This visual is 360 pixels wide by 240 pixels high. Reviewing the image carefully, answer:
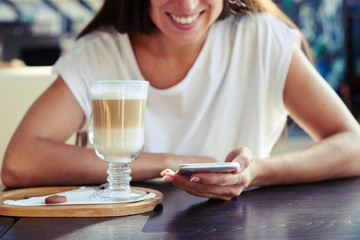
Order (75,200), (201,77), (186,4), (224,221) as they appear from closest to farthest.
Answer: (224,221) → (75,200) → (186,4) → (201,77)

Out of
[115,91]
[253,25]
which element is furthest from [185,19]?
[115,91]

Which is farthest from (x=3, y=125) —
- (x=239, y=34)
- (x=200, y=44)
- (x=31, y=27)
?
(x=31, y=27)

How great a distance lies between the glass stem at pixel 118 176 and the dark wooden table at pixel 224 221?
0.33 feet

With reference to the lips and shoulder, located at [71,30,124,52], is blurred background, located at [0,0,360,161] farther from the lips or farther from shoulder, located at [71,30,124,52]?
the lips

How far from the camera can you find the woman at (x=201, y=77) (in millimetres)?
1524

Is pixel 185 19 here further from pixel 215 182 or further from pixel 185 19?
pixel 215 182

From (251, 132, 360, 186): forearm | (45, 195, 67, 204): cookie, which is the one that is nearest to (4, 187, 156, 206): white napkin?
(45, 195, 67, 204): cookie

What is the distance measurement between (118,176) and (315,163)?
0.55m

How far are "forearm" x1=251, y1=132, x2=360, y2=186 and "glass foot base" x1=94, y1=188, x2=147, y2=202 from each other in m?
0.30

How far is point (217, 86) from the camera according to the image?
1737 mm

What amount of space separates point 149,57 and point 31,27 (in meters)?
5.54

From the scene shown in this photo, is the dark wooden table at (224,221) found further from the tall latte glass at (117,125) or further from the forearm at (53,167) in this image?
the forearm at (53,167)

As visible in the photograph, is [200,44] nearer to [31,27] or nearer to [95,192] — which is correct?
[95,192]

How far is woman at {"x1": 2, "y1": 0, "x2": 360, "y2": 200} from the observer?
5.00 ft
